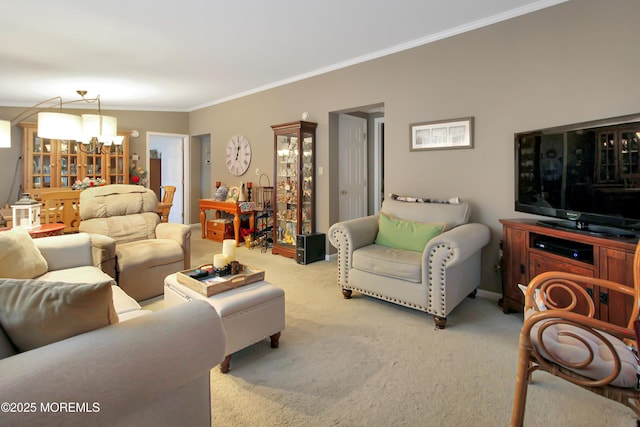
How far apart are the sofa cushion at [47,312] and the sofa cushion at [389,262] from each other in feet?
7.07

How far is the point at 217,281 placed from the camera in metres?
2.20

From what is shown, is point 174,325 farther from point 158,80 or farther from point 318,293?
point 158,80

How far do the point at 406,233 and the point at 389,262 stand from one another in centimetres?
44

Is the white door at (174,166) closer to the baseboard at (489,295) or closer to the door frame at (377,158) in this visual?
the door frame at (377,158)

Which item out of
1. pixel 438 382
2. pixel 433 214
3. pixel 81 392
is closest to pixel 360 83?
pixel 433 214

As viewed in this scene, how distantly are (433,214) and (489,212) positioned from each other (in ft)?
1.76

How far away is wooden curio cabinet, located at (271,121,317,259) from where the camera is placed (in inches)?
184

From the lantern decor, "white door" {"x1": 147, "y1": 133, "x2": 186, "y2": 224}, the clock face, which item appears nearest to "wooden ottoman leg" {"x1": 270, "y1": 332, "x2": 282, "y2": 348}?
the lantern decor

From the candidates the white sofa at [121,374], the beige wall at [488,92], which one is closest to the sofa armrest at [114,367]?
the white sofa at [121,374]

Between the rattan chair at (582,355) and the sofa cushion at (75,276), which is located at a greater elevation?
the sofa cushion at (75,276)

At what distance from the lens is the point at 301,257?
14.5ft

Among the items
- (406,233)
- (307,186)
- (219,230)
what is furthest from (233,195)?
(406,233)

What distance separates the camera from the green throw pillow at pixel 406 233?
300 centimetres

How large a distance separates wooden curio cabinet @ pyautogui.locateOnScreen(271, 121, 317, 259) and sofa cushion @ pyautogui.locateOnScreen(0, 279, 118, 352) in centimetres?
368
